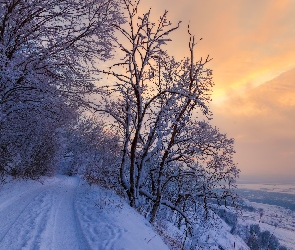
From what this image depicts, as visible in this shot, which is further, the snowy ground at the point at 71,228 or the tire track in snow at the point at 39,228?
the snowy ground at the point at 71,228

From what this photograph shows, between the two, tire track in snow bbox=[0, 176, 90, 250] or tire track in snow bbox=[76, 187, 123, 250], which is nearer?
tire track in snow bbox=[0, 176, 90, 250]

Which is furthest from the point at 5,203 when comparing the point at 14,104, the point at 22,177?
the point at 22,177

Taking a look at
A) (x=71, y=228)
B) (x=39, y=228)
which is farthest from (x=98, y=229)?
(x=39, y=228)

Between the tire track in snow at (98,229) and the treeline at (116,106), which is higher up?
the treeline at (116,106)

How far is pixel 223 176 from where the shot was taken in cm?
1569

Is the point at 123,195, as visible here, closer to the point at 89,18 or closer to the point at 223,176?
the point at 223,176

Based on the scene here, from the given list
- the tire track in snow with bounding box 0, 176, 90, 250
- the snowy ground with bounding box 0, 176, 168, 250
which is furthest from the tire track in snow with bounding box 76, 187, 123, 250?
the tire track in snow with bounding box 0, 176, 90, 250

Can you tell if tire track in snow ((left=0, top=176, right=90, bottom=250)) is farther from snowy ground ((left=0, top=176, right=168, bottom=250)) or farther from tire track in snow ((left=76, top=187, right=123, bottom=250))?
tire track in snow ((left=76, top=187, right=123, bottom=250))

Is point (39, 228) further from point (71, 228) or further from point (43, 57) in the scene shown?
point (43, 57)

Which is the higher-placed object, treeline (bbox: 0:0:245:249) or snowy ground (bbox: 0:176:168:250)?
treeline (bbox: 0:0:245:249)

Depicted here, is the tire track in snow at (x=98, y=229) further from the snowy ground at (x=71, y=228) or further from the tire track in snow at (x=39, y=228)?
the tire track in snow at (x=39, y=228)

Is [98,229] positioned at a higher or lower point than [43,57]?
lower

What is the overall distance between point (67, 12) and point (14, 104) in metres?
4.36

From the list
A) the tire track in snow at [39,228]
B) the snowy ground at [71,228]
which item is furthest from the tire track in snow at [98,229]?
the tire track in snow at [39,228]
